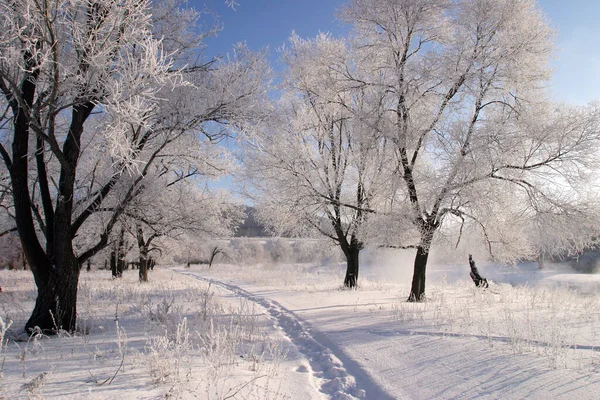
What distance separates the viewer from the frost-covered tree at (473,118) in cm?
808

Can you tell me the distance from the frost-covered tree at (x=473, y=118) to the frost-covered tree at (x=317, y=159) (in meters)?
1.49

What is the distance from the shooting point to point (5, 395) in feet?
9.45

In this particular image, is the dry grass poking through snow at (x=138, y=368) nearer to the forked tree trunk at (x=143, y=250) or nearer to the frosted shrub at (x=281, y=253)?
the forked tree trunk at (x=143, y=250)

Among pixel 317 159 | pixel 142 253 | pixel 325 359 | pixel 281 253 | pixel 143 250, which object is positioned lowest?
pixel 281 253

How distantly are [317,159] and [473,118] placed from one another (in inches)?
227

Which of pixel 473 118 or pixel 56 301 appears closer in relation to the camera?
pixel 56 301

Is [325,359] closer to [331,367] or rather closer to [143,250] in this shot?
[331,367]

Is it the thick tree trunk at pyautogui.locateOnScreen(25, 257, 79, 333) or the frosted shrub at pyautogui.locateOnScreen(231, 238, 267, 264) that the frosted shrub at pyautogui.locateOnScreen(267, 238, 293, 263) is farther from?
the thick tree trunk at pyautogui.locateOnScreen(25, 257, 79, 333)

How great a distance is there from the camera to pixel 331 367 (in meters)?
4.64

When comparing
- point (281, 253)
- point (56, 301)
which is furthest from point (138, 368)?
point (281, 253)

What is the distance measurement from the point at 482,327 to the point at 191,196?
37.9ft

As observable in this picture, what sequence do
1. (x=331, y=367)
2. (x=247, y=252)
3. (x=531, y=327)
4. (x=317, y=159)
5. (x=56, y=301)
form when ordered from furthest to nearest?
(x=247, y=252), (x=317, y=159), (x=56, y=301), (x=531, y=327), (x=331, y=367)

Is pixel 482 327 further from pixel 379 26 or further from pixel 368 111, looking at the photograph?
pixel 379 26

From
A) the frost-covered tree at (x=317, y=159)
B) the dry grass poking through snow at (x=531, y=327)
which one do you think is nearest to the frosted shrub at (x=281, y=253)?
the frost-covered tree at (x=317, y=159)
